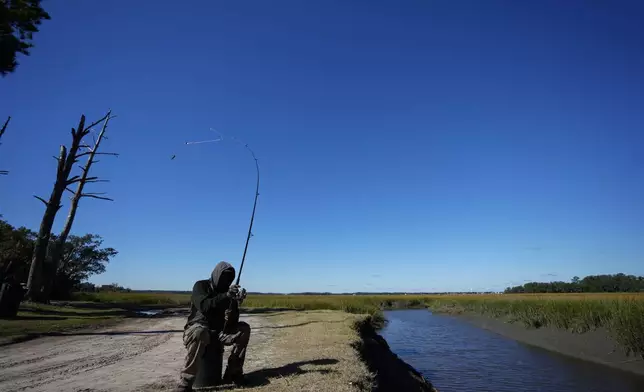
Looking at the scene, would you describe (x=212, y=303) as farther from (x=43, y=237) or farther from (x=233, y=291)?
(x=43, y=237)

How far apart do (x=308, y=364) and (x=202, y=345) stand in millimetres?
2404

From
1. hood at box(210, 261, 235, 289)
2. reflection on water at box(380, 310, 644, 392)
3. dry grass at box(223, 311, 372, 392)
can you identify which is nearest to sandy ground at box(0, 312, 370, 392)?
dry grass at box(223, 311, 372, 392)

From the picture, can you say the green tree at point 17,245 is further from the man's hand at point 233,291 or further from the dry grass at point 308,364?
the man's hand at point 233,291

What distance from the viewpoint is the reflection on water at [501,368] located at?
12.9 meters

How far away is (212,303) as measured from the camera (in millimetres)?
5578

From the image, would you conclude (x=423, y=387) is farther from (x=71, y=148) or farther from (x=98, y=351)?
(x=71, y=148)

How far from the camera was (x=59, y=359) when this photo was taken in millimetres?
8055

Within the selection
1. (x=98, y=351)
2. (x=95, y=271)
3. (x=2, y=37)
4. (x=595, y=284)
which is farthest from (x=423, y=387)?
(x=595, y=284)

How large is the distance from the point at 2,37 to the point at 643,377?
24934mm

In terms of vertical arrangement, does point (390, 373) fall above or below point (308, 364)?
below

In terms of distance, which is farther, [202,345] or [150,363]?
[150,363]

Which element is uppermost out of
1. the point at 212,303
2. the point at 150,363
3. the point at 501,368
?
the point at 212,303

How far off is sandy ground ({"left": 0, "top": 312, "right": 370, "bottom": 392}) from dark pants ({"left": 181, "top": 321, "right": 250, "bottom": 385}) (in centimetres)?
42

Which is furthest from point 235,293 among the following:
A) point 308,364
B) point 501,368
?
point 501,368
